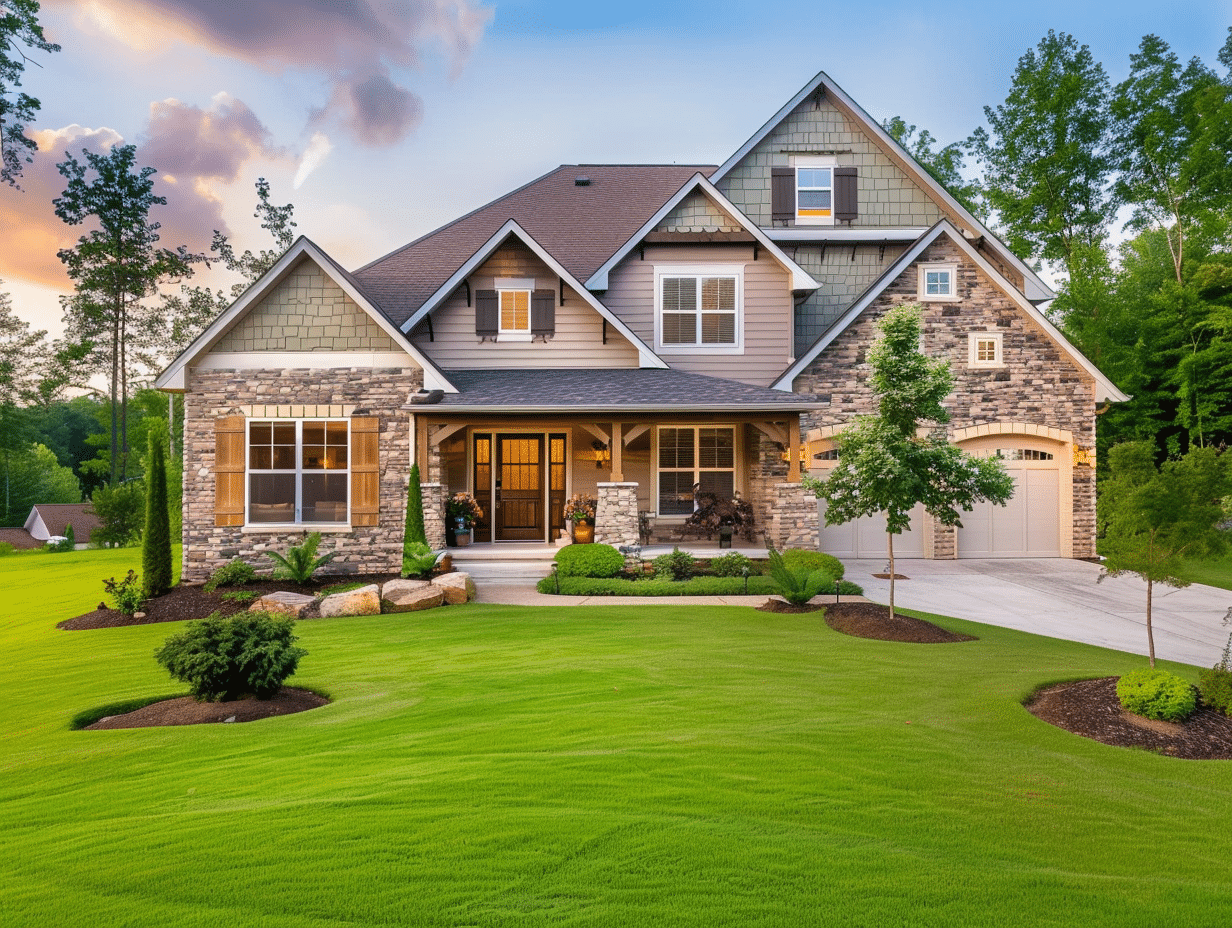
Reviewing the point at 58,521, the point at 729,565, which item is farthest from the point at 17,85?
the point at 58,521

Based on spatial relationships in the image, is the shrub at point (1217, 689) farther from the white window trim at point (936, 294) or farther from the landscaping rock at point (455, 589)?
the white window trim at point (936, 294)

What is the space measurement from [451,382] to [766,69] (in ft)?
50.1

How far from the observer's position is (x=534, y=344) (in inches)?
632

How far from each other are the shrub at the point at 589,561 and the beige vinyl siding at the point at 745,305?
556 cm

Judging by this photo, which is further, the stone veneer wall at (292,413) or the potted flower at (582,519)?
the potted flower at (582,519)

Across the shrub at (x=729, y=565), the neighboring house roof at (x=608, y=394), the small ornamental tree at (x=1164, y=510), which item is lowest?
the shrub at (x=729, y=565)

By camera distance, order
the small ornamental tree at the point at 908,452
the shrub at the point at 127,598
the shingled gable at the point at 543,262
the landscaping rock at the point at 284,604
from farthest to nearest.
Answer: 1. the shingled gable at the point at 543,262
2. the shrub at the point at 127,598
3. the landscaping rock at the point at 284,604
4. the small ornamental tree at the point at 908,452

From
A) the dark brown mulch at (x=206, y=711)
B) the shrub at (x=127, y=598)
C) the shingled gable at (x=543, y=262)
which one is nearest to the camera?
the dark brown mulch at (x=206, y=711)

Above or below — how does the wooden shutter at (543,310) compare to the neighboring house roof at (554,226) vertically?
below

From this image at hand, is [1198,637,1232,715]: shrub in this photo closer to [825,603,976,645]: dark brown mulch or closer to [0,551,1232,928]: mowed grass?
[0,551,1232,928]: mowed grass

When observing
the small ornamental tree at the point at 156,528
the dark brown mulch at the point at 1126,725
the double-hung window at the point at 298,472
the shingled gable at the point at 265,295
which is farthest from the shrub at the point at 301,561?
the dark brown mulch at the point at 1126,725

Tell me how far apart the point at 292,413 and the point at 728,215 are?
10674 mm

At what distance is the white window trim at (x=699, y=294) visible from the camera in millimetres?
16641

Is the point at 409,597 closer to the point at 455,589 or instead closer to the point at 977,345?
the point at 455,589
